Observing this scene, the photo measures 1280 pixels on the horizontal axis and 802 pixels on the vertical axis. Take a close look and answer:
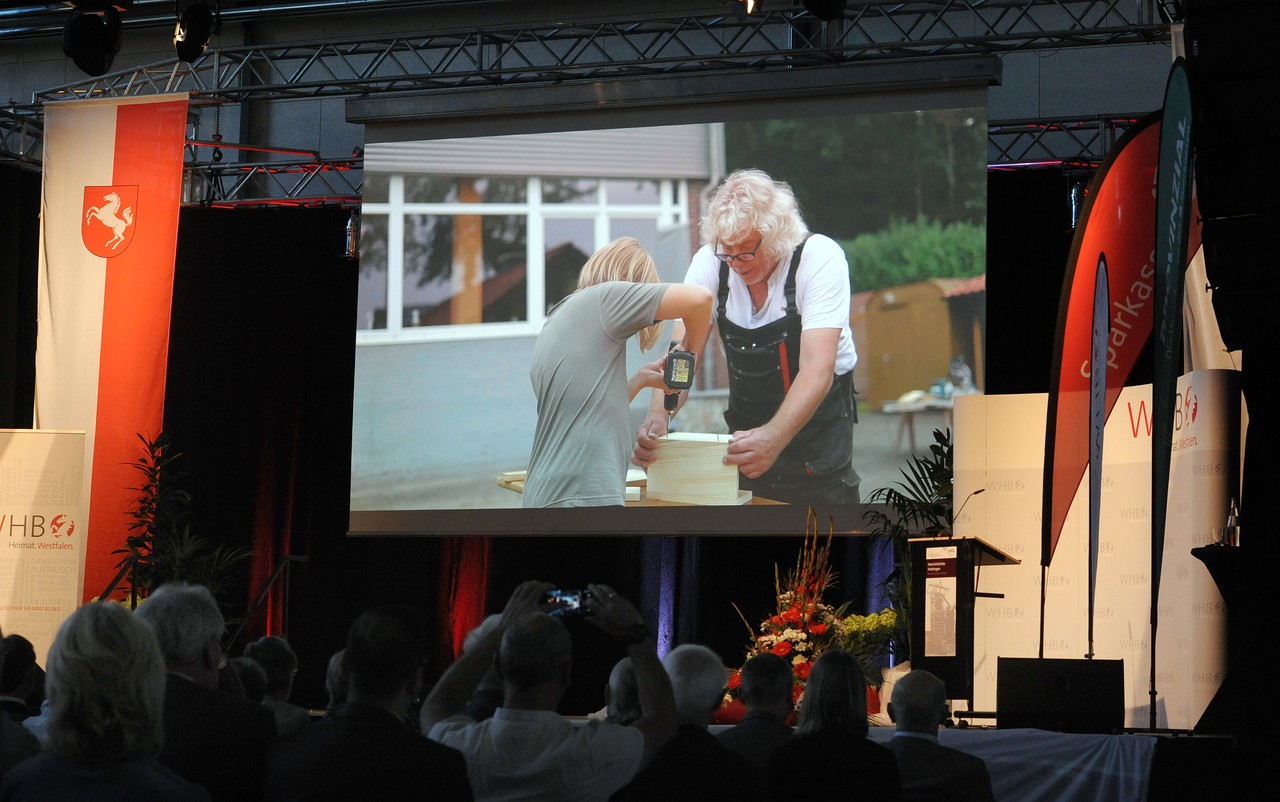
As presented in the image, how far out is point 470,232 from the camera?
8.91 metres

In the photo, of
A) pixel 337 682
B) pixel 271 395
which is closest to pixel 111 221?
pixel 271 395

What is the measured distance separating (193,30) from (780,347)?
3.89 metres

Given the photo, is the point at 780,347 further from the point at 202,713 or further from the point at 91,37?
the point at 202,713

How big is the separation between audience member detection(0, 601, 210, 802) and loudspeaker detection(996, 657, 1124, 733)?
3.12 m

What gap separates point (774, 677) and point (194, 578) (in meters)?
6.92

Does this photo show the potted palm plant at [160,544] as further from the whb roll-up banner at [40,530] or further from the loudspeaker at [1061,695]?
the loudspeaker at [1061,695]

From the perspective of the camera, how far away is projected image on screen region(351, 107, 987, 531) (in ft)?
27.2

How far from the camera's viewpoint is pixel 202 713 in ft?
7.28

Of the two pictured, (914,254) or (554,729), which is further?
(914,254)

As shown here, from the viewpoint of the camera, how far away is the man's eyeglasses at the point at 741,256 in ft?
27.4

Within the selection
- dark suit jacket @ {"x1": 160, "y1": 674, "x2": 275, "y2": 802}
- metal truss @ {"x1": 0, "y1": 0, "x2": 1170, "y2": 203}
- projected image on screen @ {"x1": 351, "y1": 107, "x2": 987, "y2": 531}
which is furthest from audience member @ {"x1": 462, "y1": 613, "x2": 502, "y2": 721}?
metal truss @ {"x1": 0, "y1": 0, "x2": 1170, "y2": 203}

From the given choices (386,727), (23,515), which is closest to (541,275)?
(23,515)

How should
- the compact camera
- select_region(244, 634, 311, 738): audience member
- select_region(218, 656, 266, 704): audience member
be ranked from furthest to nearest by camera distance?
1. the compact camera
2. select_region(244, 634, 311, 738): audience member
3. select_region(218, 656, 266, 704): audience member

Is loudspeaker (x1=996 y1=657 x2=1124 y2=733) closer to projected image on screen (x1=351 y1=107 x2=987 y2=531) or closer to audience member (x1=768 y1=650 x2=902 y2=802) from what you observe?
audience member (x1=768 y1=650 x2=902 y2=802)
